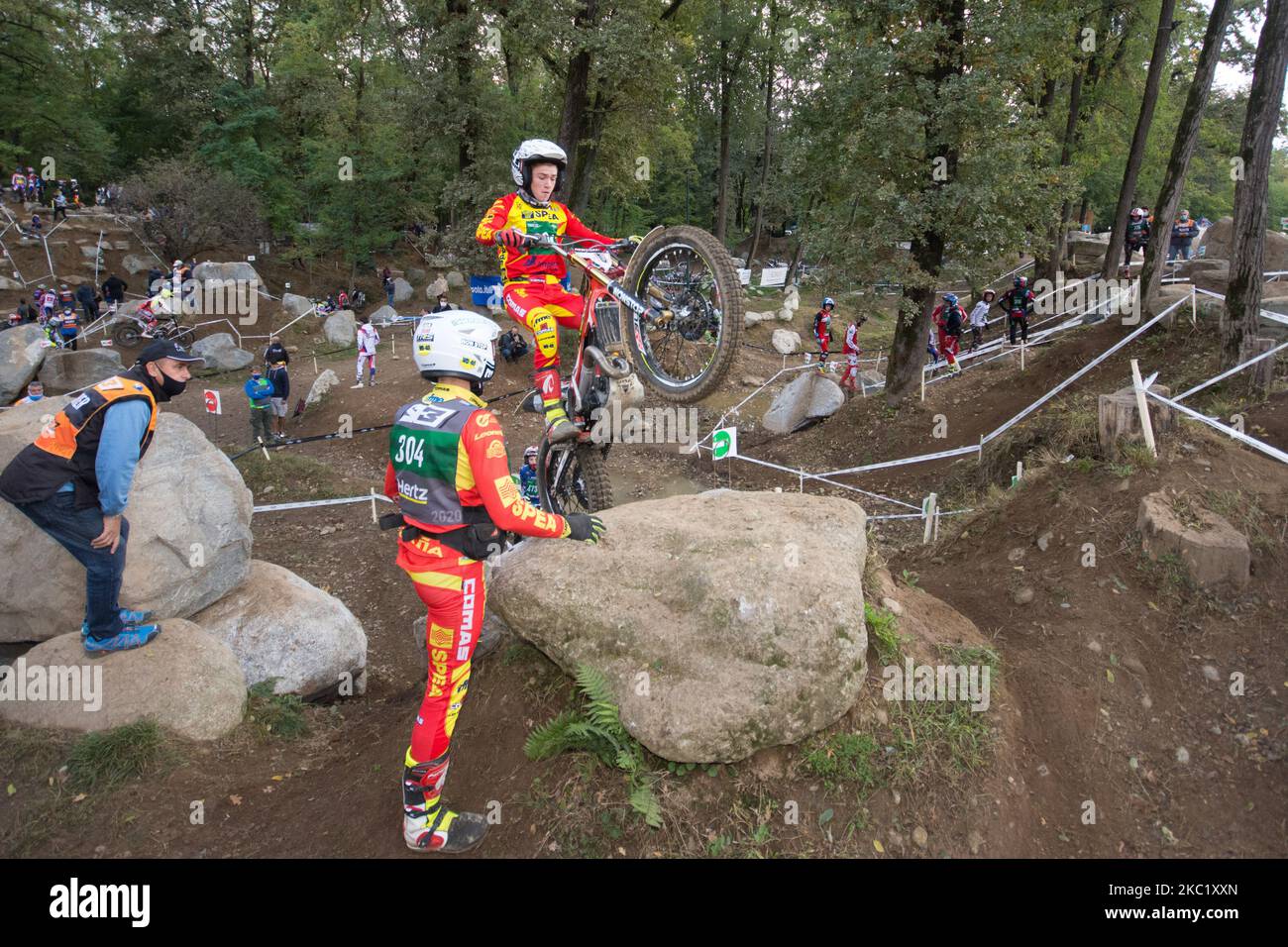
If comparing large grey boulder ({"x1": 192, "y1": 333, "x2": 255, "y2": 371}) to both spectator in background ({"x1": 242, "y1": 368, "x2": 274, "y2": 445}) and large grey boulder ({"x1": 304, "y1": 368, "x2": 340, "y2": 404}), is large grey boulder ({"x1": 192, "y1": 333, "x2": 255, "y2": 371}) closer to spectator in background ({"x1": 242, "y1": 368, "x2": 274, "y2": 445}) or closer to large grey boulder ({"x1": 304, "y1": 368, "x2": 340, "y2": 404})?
large grey boulder ({"x1": 304, "y1": 368, "x2": 340, "y2": 404})

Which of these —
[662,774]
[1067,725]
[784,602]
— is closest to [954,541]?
[1067,725]

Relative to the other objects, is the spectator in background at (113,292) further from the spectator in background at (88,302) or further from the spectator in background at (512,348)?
the spectator in background at (512,348)

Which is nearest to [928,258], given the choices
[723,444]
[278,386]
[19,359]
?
[723,444]

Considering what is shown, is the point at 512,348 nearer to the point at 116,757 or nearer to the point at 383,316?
the point at 383,316

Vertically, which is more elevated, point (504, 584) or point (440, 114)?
point (440, 114)

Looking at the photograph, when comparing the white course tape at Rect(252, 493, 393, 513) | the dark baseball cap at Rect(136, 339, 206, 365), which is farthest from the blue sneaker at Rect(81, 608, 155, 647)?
the white course tape at Rect(252, 493, 393, 513)

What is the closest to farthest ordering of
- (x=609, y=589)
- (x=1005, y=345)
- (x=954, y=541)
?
(x=609, y=589)
(x=954, y=541)
(x=1005, y=345)

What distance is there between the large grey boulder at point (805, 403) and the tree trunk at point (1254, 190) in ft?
26.8

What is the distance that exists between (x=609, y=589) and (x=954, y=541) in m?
5.38

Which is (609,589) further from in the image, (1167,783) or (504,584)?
(1167,783)

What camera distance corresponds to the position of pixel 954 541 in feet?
29.2

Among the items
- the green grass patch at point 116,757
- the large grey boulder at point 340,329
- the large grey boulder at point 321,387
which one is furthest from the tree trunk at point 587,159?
the green grass patch at point 116,757

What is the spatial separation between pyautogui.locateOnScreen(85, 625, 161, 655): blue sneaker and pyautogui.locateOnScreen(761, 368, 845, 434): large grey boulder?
14773 mm

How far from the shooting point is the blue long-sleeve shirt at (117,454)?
541cm
